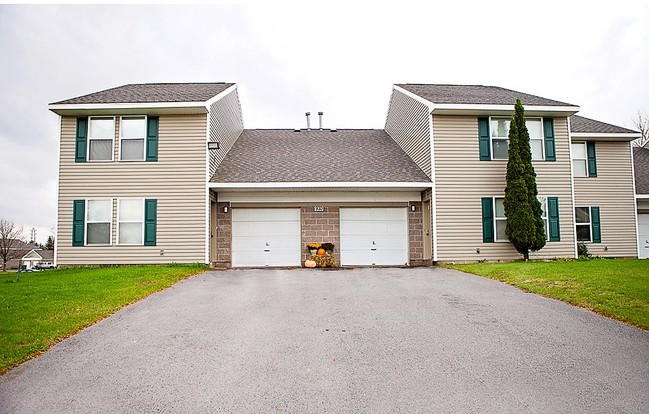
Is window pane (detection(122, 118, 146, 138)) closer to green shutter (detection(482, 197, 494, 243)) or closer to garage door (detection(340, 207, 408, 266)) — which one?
garage door (detection(340, 207, 408, 266))

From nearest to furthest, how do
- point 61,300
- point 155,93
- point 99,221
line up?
1. point 61,300
2. point 99,221
3. point 155,93

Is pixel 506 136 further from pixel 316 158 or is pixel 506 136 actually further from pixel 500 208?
pixel 316 158

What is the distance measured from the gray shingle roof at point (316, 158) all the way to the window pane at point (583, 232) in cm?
663

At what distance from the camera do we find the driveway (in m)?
4.16

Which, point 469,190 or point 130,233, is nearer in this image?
point 130,233

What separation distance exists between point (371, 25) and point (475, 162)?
214 inches

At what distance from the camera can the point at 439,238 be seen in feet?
45.8

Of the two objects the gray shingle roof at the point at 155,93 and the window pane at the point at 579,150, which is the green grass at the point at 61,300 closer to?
the gray shingle roof at the point at 155,93

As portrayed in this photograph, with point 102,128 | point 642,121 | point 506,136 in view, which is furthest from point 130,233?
point 642,121

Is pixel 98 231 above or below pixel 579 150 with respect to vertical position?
below

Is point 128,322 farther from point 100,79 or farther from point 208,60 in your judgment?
point 208,60

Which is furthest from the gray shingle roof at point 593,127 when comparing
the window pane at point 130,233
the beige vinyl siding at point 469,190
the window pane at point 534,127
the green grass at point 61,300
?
the window pane at point 130,233

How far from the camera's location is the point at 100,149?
13.8 m

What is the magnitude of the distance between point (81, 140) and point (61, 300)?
7440mm
